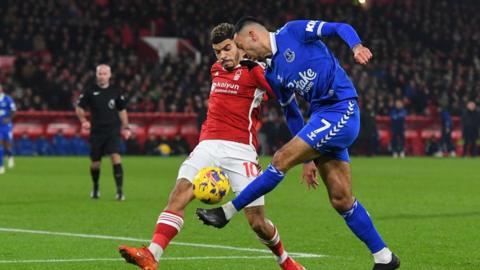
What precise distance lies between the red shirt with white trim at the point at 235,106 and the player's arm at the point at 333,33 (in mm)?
758

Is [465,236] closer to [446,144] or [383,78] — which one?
[446,144]

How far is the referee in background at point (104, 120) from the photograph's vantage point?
18578 mm

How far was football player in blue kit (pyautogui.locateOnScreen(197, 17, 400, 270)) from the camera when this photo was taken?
8.53 meters

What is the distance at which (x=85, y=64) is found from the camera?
4103 cm

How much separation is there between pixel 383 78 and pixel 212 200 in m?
37.4

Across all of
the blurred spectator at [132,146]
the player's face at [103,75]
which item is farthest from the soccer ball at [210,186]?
the blurred spectator at [132,146]

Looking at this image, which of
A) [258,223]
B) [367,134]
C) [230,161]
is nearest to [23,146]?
[367,134]

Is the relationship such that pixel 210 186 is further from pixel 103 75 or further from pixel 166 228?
pixel 103 75

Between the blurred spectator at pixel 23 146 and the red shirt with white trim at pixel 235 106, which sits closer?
the red shirt with white trim at pixel 235 106

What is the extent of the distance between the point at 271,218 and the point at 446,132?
26.6 m

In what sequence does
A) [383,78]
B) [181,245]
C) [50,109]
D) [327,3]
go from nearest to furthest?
[181,245] < [50,109] < [383,78] < [327,3]

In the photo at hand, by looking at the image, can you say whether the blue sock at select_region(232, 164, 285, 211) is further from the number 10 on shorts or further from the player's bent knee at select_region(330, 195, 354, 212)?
the number 10 on shorts

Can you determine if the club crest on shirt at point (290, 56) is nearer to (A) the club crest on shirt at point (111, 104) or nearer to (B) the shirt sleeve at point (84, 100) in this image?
(A) the club crest on shirt at point (111, 104)

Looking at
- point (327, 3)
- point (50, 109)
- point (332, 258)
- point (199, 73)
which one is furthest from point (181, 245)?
point (327, 3)
